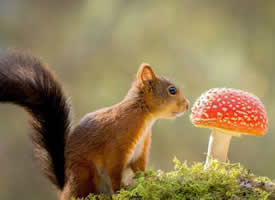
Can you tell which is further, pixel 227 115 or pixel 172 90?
pixel 172 90

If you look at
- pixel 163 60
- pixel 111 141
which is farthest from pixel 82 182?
pixel 163 60

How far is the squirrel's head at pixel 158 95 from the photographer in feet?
6.45

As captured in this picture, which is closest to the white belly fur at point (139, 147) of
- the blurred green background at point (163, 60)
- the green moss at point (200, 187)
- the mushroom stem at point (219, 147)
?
the green moss at point (200, 187)

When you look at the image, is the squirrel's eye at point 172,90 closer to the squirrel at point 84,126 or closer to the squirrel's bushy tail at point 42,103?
the squirrel at point 84,126

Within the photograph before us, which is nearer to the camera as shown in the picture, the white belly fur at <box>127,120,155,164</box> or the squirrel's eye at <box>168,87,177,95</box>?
the white belly fur at <box>127,120,155,164</box>

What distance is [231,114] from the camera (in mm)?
1851

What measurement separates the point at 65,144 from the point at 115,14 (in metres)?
4.35

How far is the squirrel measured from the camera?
1.77 metres

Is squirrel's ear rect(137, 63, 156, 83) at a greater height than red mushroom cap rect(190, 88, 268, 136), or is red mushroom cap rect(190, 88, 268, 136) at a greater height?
squirrel's ear rect(137, 63, 156, 83)

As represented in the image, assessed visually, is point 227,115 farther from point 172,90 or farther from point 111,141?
point 111,141

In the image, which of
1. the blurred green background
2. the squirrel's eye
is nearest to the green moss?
the squirrel's eye

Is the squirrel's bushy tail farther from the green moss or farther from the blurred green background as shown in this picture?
the blurred green background

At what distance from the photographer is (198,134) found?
20.5 feet

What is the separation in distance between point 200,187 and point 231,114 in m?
0.44
